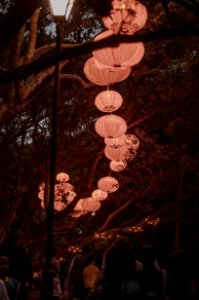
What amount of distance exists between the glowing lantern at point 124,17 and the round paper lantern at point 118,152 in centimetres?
404

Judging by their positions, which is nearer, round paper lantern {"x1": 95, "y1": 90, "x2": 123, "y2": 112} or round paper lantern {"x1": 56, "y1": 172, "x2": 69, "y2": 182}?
round paper lantern {"x1": 95, "y1": 90, "x2": 123, "y2": 112}

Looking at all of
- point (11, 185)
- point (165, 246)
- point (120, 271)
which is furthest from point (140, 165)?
point (120, 271)

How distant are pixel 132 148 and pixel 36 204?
4438 mm

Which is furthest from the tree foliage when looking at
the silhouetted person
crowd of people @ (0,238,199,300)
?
crowd of people @ (0,238,199,300)

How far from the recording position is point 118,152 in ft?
37.0

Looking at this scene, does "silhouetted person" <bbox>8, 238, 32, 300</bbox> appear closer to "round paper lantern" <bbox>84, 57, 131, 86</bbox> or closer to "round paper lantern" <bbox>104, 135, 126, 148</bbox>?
"round paper lantern" <bbox>84, 57, 131, 86</bbox>

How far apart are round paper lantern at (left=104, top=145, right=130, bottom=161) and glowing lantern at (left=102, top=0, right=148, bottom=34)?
4041 millimetres

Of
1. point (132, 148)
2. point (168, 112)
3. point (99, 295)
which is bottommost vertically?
point (99, 295)

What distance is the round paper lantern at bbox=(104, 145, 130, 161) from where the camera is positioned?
1122 centimetres

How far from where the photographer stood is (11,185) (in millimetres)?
14930

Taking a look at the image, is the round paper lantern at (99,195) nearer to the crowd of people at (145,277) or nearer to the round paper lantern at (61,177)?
the round paper lantern at (61,177)

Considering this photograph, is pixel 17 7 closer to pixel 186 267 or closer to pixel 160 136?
pixel 186 267

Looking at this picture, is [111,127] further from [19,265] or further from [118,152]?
[19,265]

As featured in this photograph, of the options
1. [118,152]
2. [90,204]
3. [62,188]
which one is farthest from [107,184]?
[118,152]
